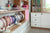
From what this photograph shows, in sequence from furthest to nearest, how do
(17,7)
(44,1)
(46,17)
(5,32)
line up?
(44,1), (46,17), (17,7), (5,32)

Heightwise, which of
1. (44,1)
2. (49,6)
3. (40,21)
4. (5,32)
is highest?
(44,1)

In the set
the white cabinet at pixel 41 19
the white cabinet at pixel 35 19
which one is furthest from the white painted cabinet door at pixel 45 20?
the white cabinet at pixel 35 19

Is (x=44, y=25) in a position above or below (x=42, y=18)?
below

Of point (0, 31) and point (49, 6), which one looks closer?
point (0, 31)

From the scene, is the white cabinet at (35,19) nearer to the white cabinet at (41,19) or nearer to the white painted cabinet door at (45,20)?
the white cabinet at (41,19)

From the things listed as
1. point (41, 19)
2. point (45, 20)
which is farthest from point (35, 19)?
point (45, 20)

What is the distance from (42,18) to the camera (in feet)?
11.0

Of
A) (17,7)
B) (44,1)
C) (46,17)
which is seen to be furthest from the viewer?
(44,1)

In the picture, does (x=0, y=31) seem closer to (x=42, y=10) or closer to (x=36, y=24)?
(x=36, y=24)

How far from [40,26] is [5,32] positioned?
245 cm

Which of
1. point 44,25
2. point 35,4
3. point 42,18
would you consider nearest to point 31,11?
point 35,4

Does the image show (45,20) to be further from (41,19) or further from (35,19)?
(35,19)

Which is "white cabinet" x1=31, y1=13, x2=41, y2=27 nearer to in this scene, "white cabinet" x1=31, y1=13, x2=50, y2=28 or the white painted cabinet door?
"white cabinet" x1=31, y1=13, x2=50, y2=28

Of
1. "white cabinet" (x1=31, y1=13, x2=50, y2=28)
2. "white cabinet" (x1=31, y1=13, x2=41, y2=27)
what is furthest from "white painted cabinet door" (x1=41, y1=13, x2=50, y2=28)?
"white cabinet" (x1=31, y1=13, x2=41, y2=27)
